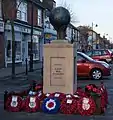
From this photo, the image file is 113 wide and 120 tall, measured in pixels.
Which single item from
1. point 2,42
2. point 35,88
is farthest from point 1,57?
point 35,88

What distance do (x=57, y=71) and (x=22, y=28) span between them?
87.3ft

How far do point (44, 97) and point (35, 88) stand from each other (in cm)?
106

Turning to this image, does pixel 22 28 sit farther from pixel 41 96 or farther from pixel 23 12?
pixel 41 96

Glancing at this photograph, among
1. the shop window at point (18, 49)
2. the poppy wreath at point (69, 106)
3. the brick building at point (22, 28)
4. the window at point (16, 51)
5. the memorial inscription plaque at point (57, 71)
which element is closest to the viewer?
the poppy wreath at point (69, 106)

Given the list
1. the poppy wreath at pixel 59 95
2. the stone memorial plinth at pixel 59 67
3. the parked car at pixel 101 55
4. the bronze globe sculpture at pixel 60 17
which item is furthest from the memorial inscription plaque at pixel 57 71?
the parked car at pixel 101 55

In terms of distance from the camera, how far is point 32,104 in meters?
10.4

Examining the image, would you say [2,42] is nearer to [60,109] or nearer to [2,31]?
[2,31]

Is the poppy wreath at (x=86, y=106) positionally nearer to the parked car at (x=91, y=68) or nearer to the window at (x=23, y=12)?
the parked car at (x=91, y=68)

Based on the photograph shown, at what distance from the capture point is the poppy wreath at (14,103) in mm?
10523

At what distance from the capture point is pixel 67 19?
11.3 meters

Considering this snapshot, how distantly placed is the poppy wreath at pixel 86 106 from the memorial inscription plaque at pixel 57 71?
Answer: 115cm

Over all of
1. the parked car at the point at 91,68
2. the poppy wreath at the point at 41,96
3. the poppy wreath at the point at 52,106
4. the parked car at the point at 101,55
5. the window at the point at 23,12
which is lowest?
the poppy wreath at the point at 52,106

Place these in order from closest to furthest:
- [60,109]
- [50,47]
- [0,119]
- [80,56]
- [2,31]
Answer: [0,119], [60,109], [50,47], [80,56], [2,31]

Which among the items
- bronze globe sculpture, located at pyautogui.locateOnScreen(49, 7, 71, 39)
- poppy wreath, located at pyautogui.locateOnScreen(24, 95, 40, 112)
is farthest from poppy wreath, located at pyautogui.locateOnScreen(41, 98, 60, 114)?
bronze globe sculpture, located at pyautogui.locateOnScreen(49, 7, 71, 39)
